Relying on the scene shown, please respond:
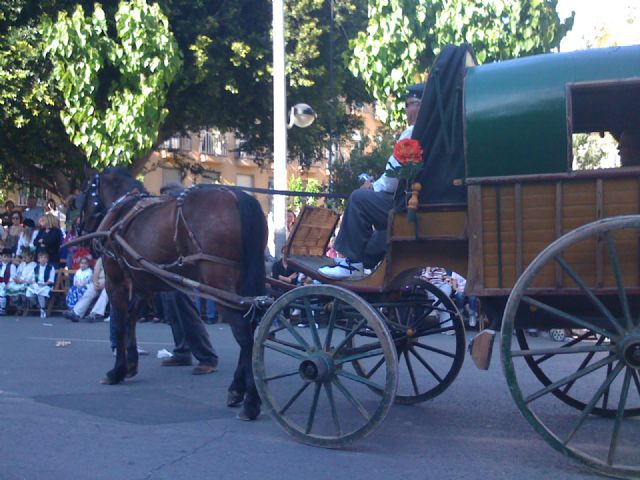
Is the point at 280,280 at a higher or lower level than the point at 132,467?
higher

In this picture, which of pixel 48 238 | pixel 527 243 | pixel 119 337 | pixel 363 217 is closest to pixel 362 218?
pixel 363 217

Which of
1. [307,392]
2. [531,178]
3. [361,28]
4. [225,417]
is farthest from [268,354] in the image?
[361,28]

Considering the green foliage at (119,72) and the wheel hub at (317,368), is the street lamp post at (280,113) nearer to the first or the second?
the green foliage at (119,72)

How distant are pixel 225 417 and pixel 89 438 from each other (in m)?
1.13

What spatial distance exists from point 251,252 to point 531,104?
2.70m

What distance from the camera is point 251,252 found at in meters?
7.07

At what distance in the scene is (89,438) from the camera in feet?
20.1

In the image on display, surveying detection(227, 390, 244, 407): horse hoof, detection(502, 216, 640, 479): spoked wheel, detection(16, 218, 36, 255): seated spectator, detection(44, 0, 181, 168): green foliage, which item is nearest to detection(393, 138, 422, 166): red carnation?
detection(502, 216, 640, 479): spoked wheel

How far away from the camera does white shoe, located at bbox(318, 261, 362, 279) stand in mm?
6510

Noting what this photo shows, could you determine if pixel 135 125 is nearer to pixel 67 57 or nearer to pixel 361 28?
pixel 67 57

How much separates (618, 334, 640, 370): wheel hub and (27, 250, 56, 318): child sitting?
13.2 m

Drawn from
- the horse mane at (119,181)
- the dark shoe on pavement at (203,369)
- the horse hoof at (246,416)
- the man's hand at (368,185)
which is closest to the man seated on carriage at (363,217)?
the man's hand at (368,185)

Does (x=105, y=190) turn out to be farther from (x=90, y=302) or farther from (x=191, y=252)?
(x=90, y=302)

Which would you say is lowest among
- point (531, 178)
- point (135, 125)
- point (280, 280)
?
point (280, 280)
